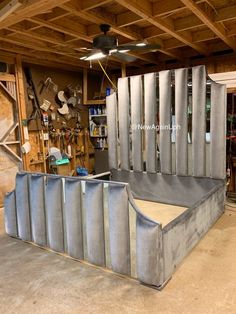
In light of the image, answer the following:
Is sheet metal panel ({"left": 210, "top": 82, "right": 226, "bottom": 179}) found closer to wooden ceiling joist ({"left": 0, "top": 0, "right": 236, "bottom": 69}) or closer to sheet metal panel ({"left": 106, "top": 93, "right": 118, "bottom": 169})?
wooden ceiling joist ({"left": 0, "top": 0, "right": 236, "bottom": 69})

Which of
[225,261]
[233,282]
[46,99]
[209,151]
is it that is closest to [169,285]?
[233,282]

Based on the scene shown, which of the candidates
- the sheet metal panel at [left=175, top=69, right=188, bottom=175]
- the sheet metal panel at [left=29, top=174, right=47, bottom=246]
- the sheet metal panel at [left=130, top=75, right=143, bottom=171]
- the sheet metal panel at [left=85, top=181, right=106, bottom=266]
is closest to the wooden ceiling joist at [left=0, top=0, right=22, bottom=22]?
the sheet metal panel at [left=29, top=174, right=47, bottom=246]

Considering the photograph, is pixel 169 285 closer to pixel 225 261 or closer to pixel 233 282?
pixel 233 282

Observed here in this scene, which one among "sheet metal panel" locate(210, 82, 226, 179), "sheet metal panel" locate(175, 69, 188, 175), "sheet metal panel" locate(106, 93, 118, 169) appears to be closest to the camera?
"sheet metal panel" locate(210, 82, 226, 179)

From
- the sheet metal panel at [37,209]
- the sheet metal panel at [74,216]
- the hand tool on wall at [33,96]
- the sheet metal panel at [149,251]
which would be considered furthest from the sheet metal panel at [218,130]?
the hand tool on wall at [33,96]

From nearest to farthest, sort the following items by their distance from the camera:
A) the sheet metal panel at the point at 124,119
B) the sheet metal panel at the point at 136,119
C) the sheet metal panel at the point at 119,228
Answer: the sheet metal panel at the point at 119,228
the sheet metal panel at the point at 136,119
the sheet metal panel at the point at 124,119

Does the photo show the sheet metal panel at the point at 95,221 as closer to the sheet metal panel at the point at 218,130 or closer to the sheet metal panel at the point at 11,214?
the sheet metal panel at the point at 11,214

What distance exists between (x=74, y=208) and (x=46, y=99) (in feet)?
12.0

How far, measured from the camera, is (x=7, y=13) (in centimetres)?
275

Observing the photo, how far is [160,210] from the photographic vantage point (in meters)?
4.15

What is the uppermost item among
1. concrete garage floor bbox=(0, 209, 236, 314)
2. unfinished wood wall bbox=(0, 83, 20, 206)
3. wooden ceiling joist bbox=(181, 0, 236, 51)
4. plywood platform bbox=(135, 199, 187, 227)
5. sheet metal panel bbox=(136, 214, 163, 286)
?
wooden ceiling joist bbox=(181, 0, 236, 51)

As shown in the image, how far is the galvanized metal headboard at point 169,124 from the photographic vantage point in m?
3.90

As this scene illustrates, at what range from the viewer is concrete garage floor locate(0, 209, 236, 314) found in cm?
208

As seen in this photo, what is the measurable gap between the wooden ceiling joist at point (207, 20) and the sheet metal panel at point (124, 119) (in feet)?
5.07
